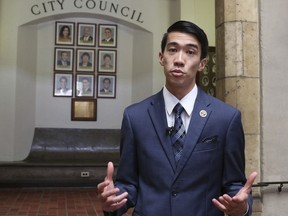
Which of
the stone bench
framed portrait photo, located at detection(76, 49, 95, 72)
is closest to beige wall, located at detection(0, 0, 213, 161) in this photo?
the stone bench

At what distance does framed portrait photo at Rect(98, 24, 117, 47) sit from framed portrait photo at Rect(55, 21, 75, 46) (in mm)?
606

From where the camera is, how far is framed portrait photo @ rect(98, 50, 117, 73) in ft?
27.3

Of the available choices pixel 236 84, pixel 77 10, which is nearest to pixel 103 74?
pixel 77 10

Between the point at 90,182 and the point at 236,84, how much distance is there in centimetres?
455

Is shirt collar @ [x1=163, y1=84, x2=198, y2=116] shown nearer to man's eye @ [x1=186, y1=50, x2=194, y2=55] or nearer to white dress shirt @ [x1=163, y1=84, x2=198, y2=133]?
white dress shirt @ [x1=163, y1=84, x2=198, y2=133]

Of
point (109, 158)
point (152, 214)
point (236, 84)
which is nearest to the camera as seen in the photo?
point (152, 214)

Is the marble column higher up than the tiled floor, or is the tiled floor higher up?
the marble column

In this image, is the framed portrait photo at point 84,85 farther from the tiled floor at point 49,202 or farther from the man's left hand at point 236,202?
the man's left hand at point 236,202

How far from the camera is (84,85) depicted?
8.23m

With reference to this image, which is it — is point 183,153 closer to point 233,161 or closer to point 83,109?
point 233,161

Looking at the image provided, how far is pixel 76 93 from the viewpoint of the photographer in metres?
8.19

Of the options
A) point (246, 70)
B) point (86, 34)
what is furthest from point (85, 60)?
point (246, 70)

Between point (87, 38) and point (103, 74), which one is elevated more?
point (87, 38)

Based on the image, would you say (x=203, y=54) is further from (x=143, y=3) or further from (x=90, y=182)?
(x=143, y=3)
